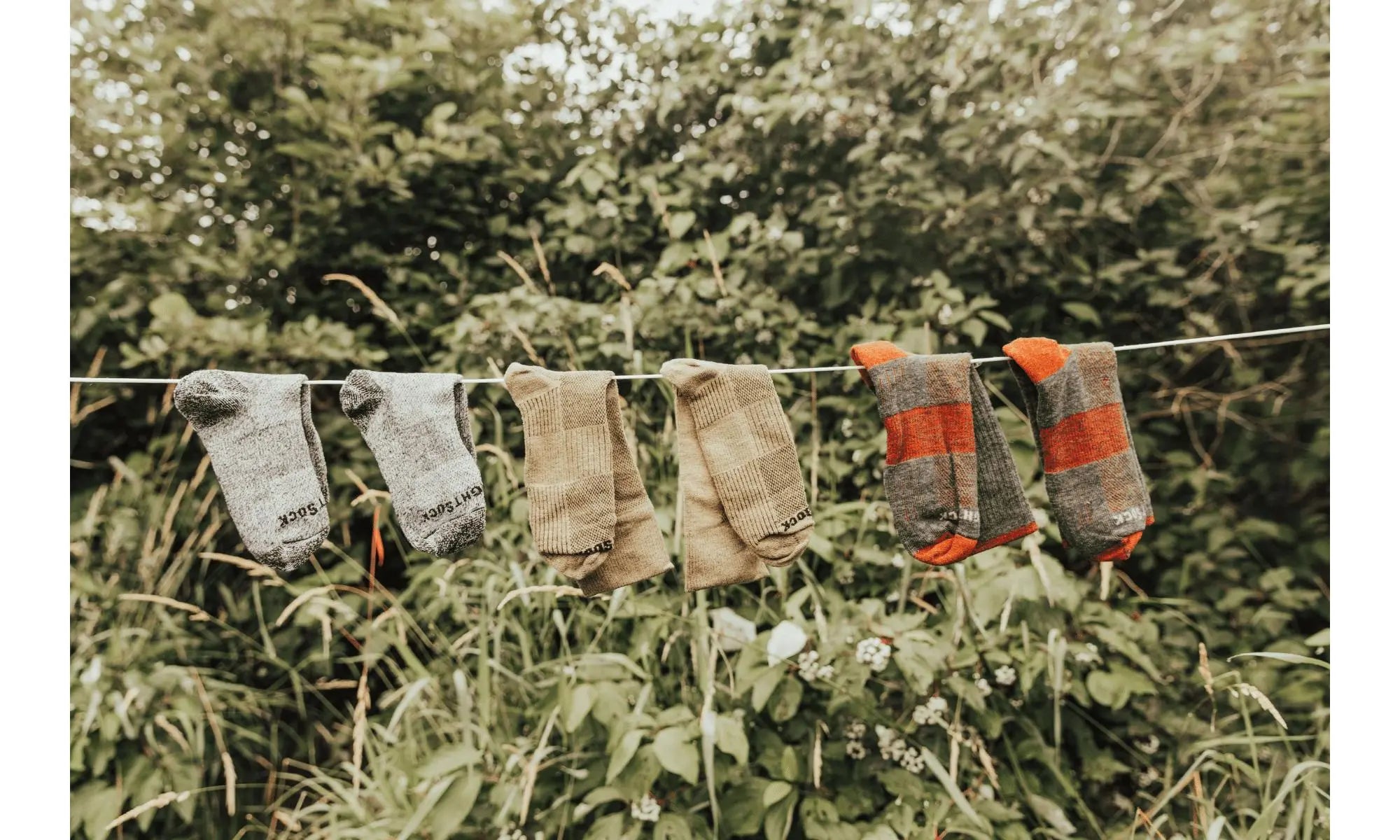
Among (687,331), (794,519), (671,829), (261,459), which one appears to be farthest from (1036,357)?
(671,829)

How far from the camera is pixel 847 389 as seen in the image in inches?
86.5

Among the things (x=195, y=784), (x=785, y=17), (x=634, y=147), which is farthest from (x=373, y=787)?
(x=785, y=17)

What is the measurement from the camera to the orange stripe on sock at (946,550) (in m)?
1.22

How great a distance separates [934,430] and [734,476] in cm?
32

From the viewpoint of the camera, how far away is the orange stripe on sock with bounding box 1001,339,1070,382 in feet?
4.11

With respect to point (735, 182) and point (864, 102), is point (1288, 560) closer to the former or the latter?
point (864, 102)

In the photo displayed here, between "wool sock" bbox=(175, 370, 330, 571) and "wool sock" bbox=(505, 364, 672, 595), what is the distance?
320mm

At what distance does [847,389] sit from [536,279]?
1000 mm

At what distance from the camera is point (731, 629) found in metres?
1.94

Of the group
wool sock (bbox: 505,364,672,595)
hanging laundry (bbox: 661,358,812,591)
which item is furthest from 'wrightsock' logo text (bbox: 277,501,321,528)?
hanging laundry (bbox: 661,358,812,591)

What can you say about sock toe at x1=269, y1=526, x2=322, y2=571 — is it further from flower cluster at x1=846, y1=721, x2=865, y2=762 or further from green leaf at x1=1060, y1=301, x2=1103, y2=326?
green leaf at x1=1060, y1=301, x2=1103, y2=326

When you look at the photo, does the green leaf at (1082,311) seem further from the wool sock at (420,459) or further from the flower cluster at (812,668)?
the wool sock at (420,459)

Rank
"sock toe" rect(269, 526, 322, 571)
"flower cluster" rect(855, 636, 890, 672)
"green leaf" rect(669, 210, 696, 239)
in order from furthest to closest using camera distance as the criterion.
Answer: "green leaf" rect(669, 210, 696, 239) < "flower cluster" rect(855, 636, 890, 672) < "sock toe" rect(269, 526, 322, 571)

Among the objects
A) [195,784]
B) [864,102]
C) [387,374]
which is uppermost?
[864,102]
